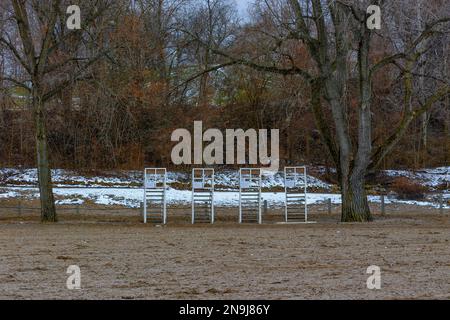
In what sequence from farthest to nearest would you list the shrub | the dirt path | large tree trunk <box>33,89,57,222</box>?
the shrub < large tree trunk <box>33,89,57,222</box> < the dirt path

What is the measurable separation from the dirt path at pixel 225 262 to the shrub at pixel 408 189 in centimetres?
2330

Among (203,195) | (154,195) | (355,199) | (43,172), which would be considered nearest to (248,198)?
(203,195)

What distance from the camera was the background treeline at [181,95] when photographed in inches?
1109

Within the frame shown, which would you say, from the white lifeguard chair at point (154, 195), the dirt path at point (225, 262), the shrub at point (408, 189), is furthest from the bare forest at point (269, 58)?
the shrub at point (408, 189)

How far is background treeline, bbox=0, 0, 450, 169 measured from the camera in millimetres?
28156

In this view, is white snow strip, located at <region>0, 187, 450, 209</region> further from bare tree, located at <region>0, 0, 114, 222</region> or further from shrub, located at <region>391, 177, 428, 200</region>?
bare tree, located at <region>0, 0, 114, 222</region>

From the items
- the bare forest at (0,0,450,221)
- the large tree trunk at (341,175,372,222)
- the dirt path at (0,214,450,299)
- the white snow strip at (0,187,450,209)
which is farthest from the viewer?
the white snow strip at (0,187,450,209)

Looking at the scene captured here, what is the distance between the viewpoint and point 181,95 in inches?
1369

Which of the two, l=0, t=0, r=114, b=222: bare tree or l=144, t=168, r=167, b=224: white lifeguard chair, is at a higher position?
l=0, t=0, r=114, b=222: bare tree

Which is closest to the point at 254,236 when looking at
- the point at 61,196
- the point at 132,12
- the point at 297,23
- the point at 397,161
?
the point at 297,23

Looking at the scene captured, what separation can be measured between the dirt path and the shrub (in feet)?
76.5

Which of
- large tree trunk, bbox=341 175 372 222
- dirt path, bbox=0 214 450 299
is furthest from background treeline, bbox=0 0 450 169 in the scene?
dirt path, bbox=0 214 450 299

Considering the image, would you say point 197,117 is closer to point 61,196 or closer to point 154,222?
point 61,196

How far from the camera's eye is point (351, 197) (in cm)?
2911
